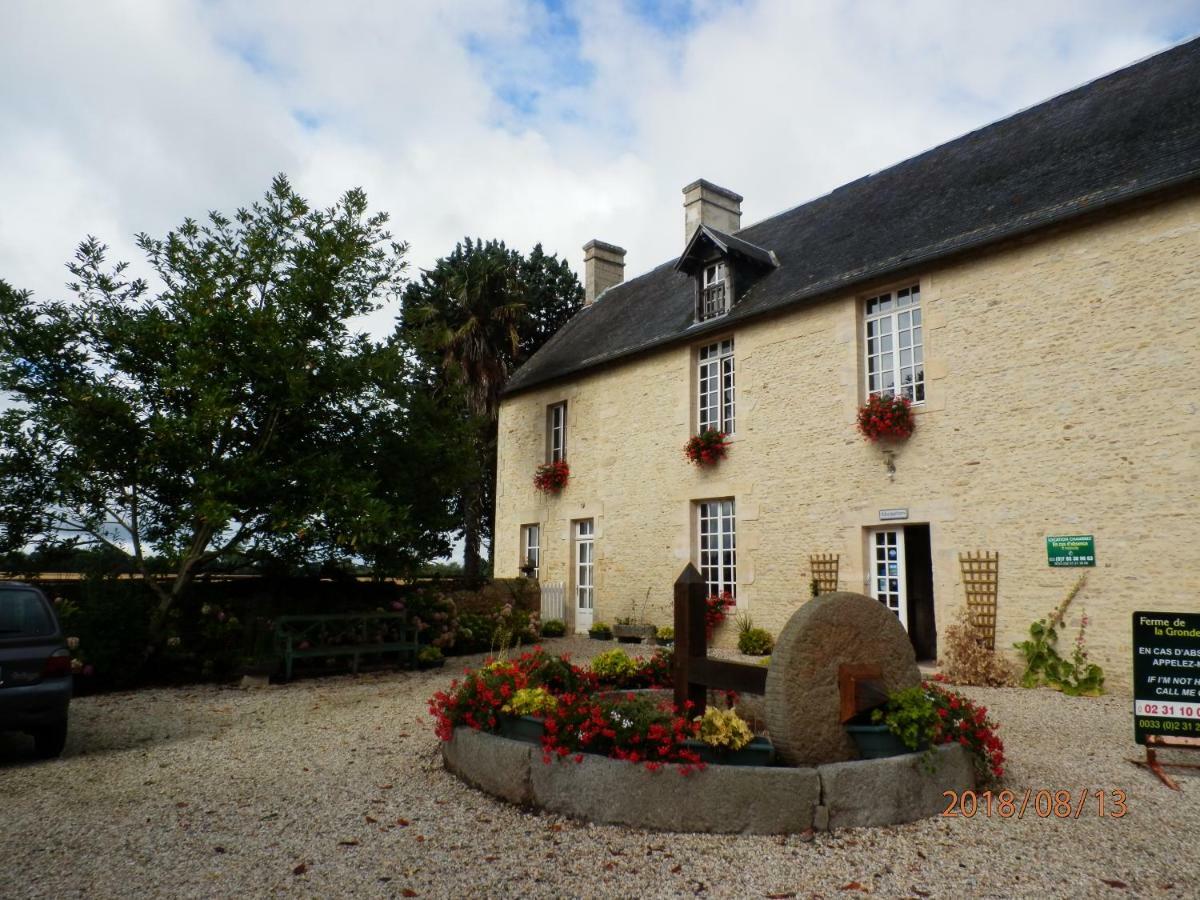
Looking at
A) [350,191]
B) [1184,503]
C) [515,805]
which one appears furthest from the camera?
[350,191]

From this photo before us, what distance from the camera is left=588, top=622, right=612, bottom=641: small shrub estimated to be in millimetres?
13672

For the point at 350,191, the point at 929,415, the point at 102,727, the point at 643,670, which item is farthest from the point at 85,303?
the point at 929,415

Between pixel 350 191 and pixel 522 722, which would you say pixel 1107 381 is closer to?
pixel 522 722

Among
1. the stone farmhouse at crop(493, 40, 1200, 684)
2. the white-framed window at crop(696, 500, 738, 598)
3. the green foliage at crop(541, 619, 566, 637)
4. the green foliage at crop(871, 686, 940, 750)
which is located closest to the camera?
the green foliage at crop(871, 686, 940, 750)

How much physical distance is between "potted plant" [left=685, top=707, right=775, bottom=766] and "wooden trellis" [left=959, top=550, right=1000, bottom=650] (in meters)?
5.91

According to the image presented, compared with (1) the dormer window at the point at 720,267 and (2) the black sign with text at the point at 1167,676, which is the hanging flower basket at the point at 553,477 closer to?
(1) the dormer window at the point at 720,267

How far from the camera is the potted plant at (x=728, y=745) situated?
4.09m

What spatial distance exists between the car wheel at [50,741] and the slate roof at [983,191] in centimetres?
964

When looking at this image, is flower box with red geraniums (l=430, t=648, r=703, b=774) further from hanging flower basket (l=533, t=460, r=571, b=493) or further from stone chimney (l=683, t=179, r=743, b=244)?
stone chimney (l=683, t=179, r=743, b=244)

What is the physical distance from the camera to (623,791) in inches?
159

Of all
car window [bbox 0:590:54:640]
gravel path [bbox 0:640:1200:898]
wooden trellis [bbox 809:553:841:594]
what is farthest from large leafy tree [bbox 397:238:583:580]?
gravel path [bbox 0:640:1200:898]

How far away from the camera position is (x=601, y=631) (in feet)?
45.0

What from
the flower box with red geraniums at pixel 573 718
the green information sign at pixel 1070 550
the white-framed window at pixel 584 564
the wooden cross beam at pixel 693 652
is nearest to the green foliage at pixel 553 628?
the white-framed window at pixel 584 564

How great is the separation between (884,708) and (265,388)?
727cm
